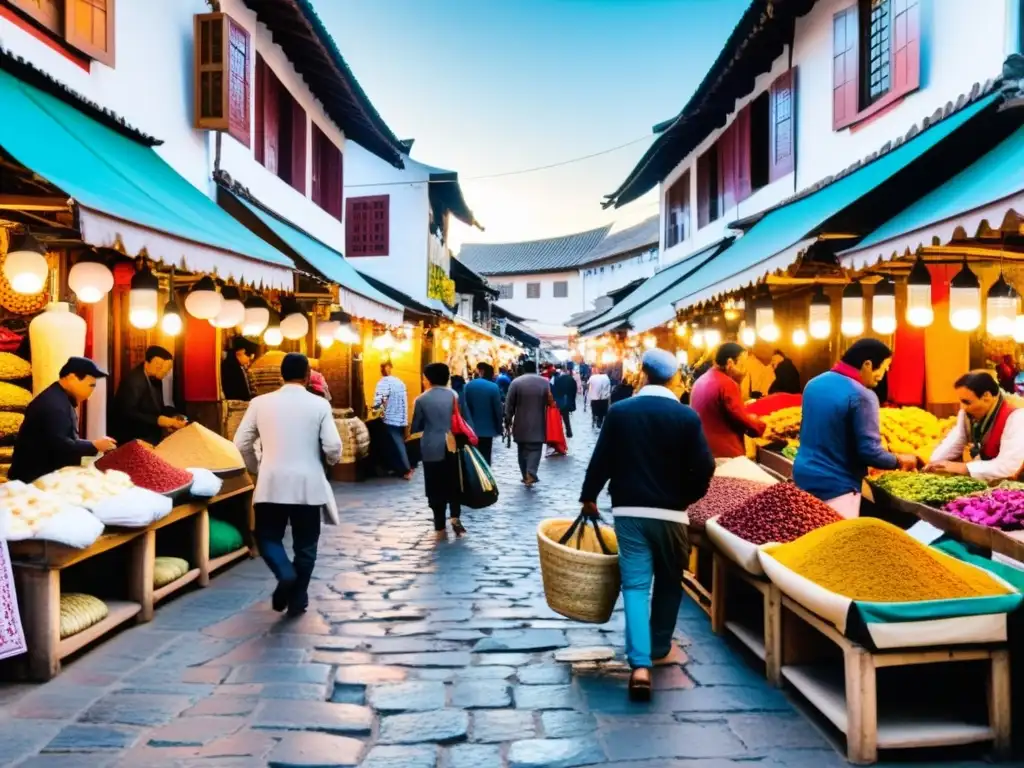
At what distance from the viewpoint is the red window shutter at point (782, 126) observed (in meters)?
13.4

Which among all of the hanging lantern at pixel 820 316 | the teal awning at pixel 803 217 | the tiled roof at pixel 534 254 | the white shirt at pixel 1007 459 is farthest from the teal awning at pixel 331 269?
the tiled roof at pixel 534 254

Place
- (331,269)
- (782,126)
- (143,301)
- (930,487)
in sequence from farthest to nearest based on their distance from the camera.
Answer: (331,269) → (782,126) → (143,301) → (930,487)

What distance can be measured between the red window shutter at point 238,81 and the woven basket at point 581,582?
811cm

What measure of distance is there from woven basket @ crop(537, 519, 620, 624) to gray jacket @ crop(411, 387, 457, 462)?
14.8 feet

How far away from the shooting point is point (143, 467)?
277 inches

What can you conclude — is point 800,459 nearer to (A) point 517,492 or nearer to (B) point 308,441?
(B) point 308,441

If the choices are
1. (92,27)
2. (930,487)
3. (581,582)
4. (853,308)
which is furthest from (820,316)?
(92,27)

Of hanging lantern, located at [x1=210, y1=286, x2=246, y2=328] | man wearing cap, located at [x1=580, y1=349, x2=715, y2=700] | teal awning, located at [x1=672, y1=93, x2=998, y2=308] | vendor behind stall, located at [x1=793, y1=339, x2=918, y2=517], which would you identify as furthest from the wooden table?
teal awning, located at [x1=672, y1=93, x2=998, y2=308]

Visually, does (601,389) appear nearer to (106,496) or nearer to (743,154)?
(743,154)

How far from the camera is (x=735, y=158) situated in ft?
52.9

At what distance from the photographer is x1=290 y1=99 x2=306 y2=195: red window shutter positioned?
1537 centimetres

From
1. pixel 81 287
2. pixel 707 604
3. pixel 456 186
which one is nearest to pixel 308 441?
pixel 81 287

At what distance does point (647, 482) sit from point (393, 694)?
77.4 inches

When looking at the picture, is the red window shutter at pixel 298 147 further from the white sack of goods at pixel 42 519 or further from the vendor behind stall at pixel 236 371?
the white sack of goods at pixel 42 519
